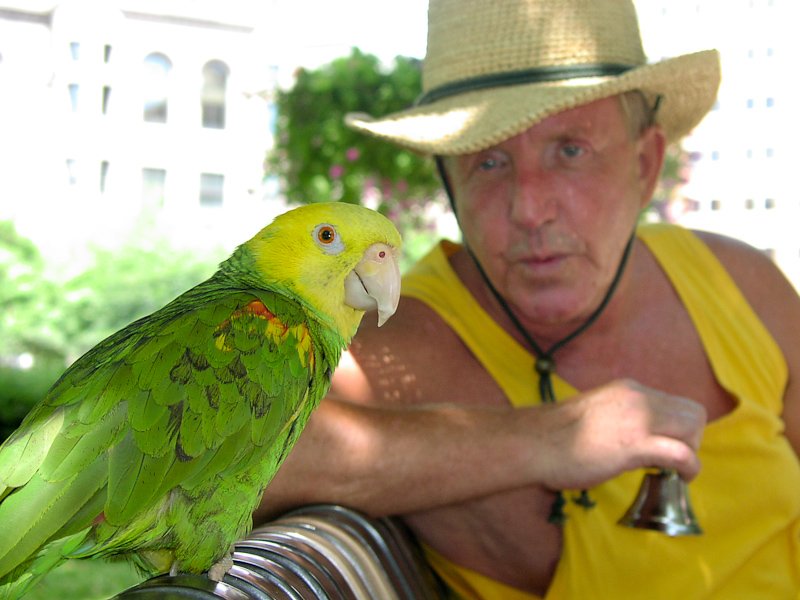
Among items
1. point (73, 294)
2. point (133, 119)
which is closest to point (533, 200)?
point (73, 294)

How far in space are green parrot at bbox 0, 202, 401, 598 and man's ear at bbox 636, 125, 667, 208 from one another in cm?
109

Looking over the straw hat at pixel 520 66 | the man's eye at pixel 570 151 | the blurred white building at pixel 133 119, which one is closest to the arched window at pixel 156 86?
the blurred white building at pixel 133 119

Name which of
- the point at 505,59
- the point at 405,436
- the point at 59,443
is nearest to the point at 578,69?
the point at 505,59

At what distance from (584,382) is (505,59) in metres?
0.79

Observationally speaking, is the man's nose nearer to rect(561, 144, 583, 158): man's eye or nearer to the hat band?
rect(561, 144, 583, 158): man's eye

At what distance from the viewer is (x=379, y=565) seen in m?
1.17

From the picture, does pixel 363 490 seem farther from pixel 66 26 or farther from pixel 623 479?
pixel 66 26

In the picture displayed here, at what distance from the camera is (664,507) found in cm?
123

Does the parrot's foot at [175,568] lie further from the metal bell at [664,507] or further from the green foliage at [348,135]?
the green foliage at [348,135]

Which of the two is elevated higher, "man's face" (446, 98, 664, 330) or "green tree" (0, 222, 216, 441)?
"man's face" (446, 98, 664, 330)

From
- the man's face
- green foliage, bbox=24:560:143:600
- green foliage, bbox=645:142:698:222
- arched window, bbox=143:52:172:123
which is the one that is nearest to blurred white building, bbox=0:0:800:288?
arched window, bbox=143:52:172:123

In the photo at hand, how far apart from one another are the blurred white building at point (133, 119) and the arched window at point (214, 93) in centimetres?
3

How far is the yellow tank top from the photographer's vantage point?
1.38 metres

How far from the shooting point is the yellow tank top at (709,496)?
4.52ft
